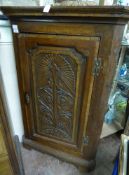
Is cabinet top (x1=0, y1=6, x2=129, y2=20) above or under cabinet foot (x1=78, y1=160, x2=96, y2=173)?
above

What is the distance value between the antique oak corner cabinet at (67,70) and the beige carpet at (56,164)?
0.32 feet

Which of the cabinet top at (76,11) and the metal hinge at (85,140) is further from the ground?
the cabinet top at (76,11)

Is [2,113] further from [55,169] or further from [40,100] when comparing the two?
[55,169]

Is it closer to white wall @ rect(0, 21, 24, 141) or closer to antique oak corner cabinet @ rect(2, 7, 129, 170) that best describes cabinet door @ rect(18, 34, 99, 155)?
antique oak corner cabinet @ rect(2, 7, 129, 170)

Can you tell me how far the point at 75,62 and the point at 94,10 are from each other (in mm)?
314

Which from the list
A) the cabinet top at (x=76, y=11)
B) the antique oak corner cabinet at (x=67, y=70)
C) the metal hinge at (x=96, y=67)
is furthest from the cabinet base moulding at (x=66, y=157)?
the cabinet top at (x=76, y=11)

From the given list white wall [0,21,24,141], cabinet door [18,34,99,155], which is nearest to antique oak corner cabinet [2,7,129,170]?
cabinet door [18,34,99,155]

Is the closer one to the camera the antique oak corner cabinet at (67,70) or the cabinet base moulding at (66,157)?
the antique oak corner cabinet at (67,70)

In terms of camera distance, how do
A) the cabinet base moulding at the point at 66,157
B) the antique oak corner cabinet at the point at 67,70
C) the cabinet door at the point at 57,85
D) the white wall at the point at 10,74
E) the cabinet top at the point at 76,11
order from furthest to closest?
1. the cabinet base moulding at the point at 66,157
2. the white wall at the point at 10,74
3. the cabinet door at the point at 57,85
4. the antique oak corner cabinet at the point at 67,70
5. the cabinet top at the point at 76,11

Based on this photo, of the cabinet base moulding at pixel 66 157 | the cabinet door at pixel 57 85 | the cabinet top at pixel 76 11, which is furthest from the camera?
the cabinet base moulding at pixel 66 157

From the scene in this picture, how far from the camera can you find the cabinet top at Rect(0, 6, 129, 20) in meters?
0.71

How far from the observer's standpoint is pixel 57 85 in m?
1.10

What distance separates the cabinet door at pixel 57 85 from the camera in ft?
3.05

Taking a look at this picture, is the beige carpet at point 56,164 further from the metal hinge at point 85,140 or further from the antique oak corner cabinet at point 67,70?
the metal hinge at point 85,140
